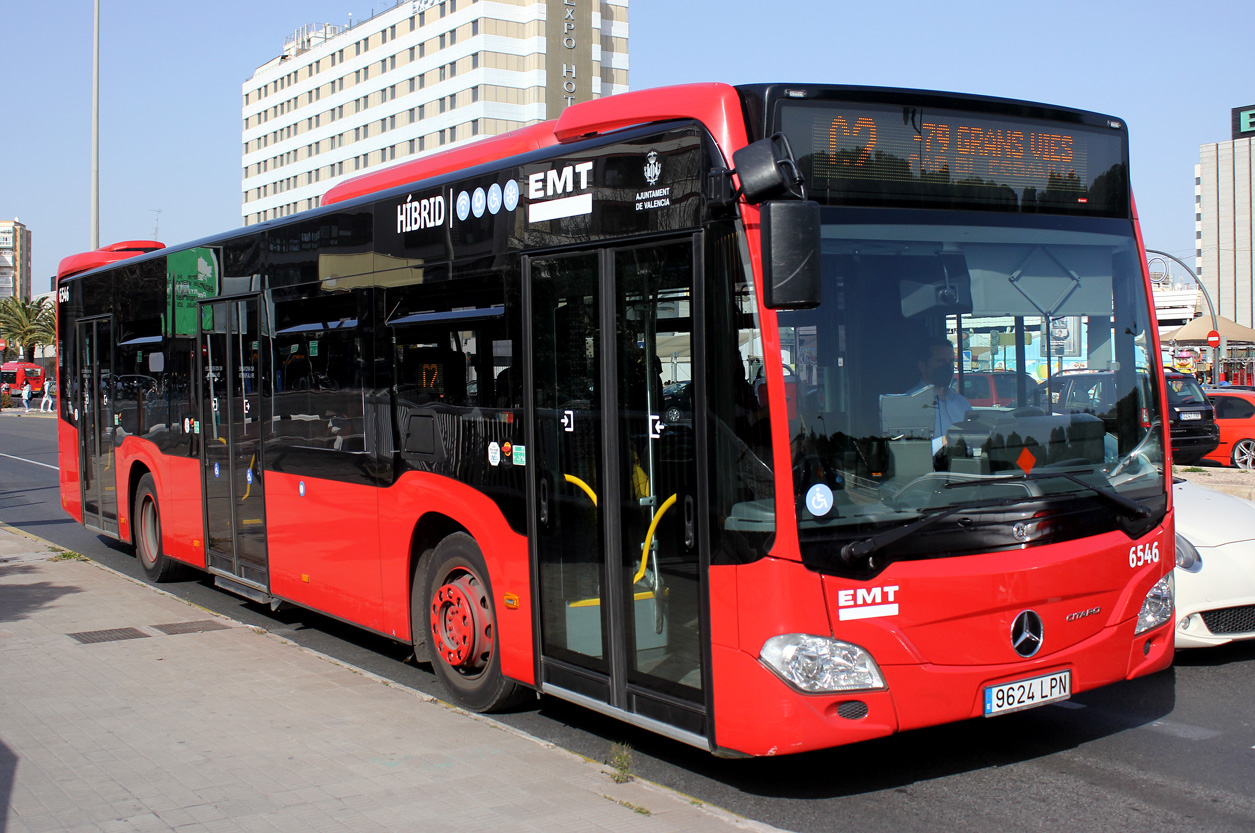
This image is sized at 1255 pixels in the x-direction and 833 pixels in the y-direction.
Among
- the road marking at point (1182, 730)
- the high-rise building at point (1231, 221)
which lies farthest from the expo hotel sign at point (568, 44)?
the road marking at point (1182, 730)

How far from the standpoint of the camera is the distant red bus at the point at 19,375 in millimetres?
81625

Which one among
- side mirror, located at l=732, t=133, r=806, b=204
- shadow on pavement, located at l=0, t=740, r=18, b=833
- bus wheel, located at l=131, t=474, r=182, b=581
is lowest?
shadow on pavement, located at l=0, t=740, r=18, b=833

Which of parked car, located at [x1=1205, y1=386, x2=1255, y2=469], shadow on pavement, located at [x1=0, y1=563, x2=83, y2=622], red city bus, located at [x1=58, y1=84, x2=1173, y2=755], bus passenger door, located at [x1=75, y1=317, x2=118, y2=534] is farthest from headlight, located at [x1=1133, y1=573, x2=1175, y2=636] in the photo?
parked car, located at [x1=1205, y1=386, x2=1255, y2=469]

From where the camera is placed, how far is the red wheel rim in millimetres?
6539

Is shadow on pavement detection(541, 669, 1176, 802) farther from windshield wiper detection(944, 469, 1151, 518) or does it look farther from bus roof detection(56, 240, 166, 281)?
bus roof detection(56, 240, 166, 281)

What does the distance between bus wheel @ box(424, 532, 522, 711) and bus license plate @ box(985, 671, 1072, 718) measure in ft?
8.68

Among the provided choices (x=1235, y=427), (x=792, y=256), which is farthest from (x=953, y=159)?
(x=1235, y=427)

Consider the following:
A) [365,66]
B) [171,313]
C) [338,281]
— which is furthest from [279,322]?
[365,66]

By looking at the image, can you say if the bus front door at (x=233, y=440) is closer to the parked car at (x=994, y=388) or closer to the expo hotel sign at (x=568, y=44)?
the parked car at (x=994, y=388)

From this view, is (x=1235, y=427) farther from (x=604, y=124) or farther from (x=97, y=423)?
(x=604, y=124)

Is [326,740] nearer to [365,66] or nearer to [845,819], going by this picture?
[845,819]

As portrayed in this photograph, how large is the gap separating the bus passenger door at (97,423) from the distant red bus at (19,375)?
249 feet

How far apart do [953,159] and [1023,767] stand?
2883 mm

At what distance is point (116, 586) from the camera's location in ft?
36.0
